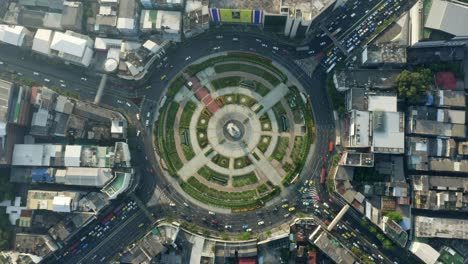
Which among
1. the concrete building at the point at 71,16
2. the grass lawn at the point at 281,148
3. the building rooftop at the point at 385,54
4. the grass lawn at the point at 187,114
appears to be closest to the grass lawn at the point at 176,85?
the grass lawn at the point at 187,114

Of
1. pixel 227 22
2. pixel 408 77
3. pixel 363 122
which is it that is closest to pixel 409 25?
pixel 408 77

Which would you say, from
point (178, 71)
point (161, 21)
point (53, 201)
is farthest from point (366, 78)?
point (53, 201)

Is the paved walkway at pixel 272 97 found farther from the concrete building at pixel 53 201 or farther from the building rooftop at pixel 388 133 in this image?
the concrete building at pixel 53 201

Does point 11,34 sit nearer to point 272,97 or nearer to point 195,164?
point 195,164

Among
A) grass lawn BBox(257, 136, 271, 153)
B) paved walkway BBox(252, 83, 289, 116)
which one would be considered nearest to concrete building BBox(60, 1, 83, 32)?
paved walkway BBox(252, 83, 289, 116)

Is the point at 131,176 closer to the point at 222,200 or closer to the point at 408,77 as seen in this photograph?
the point at 222,200

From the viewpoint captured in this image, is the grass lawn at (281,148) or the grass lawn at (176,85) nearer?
the grass lawn at (281,148)
